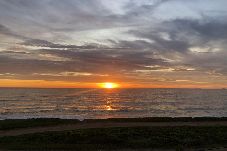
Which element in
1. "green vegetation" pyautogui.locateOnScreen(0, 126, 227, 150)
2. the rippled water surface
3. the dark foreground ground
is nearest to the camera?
the dark foreground ground

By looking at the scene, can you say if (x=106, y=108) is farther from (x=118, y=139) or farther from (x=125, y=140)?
(x=125, y=140)

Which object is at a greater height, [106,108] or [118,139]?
[118,139]

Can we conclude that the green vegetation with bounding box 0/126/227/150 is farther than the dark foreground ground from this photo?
Yes

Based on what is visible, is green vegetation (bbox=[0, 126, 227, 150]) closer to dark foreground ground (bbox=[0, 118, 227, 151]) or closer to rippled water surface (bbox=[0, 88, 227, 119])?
dark foreground ground (bbox=[0, 118, 227, 151])

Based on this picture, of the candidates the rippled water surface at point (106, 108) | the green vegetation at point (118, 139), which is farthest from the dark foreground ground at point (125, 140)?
the rippled water surface at point (106, 108)

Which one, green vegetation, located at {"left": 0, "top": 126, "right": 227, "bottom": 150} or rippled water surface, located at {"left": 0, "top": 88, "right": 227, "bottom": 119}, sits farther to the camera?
rippled water surface, located at {"left": 0, "top": 88, "right": 227, "bottom": 119}

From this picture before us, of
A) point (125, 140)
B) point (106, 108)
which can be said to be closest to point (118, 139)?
point (125, 140)

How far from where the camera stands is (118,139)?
23.6 meters

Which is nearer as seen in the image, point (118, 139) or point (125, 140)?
point (125, 140)

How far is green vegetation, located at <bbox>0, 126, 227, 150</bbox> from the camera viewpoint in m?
22.2

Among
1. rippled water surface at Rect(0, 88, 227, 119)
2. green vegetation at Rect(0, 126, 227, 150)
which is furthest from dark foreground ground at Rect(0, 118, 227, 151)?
rippled water surface at Rect(0, 88, 227, 119)

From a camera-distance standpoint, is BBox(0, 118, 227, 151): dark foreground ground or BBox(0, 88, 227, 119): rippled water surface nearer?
BBox(0, 118, 227, 151): dark foreground ground

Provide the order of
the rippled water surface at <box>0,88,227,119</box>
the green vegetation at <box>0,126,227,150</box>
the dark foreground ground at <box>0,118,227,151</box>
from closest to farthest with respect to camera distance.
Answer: the dark foreground ground at <box>0,118,227,151</box>
the green vegetation at <box>0,126,227,150</box>
the rippled water surface at <box>0,88,227,119</box>

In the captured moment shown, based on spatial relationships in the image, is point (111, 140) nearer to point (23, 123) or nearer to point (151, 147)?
point (151, 147)
